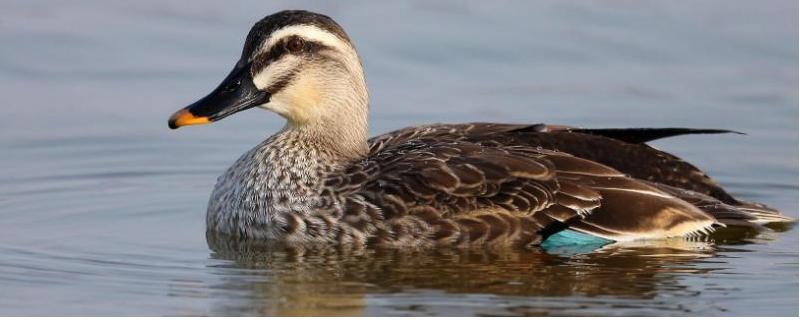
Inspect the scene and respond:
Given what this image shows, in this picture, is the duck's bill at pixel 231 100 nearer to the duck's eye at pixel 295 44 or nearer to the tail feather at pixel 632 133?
the duck's eye at pixel 295 44

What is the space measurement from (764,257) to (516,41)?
6.83 metres

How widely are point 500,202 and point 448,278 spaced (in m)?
0.93

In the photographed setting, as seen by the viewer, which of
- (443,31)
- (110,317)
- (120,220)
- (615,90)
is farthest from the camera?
(443,31)

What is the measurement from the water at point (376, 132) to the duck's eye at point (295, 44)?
1.53m

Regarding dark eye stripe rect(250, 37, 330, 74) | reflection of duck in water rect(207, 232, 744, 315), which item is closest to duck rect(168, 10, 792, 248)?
dark eye stripe rect(250, 37, 330, 74)

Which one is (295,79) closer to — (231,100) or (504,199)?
(231,100)

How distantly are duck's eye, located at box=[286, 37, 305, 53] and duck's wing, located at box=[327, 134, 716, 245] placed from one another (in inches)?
41.5

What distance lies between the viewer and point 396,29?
2139 cm

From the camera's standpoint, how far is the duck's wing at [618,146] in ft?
50.8

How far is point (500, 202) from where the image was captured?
14438 millimetres

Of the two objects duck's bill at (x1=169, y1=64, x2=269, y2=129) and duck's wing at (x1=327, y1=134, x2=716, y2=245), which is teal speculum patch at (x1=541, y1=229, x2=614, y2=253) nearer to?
duck's wing at (x1=327, y1=134, x2=716, y2=245)

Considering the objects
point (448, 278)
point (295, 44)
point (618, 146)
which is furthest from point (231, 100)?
point (618, 146)

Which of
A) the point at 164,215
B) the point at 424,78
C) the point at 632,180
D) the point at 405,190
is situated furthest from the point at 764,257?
the point at 424,78

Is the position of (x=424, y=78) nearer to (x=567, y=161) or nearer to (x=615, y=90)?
(x=615, y=90)
